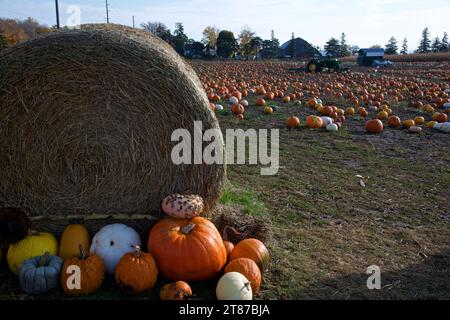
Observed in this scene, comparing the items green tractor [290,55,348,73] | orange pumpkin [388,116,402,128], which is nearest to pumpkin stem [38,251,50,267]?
orange pumpkin [388,116,402,128]

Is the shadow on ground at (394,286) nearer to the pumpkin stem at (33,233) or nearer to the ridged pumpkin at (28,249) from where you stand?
the ridged pumpkin at (28,249)

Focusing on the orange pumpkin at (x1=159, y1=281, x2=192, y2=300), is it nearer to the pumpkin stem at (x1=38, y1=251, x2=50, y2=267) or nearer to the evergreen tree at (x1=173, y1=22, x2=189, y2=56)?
the pumpkin stem at (x1=38, y1=251, x2=50, y2=267)

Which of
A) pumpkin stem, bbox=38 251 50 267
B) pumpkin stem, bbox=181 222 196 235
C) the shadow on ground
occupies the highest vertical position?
pumpkin stem, bbox=181 222 196 235

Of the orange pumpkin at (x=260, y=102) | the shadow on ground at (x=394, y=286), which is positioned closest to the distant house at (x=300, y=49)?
the orange pumpkin at (x=260, y=102)

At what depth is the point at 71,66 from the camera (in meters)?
3.65

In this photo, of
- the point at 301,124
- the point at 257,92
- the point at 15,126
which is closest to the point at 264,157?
the point at 301,124

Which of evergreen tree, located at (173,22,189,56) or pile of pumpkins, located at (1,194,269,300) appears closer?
pile of pumpkins, located at (1,194,269,300)

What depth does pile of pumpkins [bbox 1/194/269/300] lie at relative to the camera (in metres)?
3.17

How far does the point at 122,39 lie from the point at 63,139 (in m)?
1.02

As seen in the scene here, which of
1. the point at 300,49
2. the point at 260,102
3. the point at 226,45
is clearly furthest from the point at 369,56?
the point at 300,49

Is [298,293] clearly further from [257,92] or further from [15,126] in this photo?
[257,92]

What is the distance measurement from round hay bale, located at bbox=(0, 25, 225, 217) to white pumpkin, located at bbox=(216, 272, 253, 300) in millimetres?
1043

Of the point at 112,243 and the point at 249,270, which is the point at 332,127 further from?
the point at 112,243

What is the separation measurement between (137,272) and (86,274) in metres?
0.37
